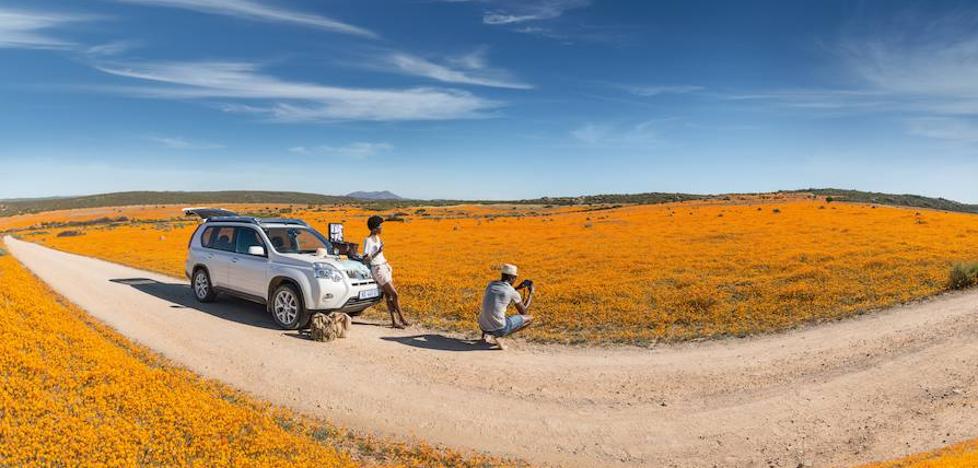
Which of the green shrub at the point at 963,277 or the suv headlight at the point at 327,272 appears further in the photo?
the green shrub at the point at 963,277

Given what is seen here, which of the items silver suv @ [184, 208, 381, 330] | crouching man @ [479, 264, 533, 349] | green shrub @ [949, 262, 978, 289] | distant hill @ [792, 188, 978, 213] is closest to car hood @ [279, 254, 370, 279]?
silver suv @ [184, 208, 381, 330]

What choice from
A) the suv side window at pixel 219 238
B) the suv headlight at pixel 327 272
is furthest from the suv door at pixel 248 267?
the suv headlight at pixel 327 272

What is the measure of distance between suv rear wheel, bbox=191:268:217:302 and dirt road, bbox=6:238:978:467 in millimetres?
1671

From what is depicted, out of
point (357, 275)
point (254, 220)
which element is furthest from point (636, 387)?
point (254, 220)

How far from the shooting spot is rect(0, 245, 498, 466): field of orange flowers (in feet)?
18.0

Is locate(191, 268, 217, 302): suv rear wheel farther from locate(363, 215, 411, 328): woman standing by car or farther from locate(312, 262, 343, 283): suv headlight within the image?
locate(363, 215, 411, 328): woman standing by car

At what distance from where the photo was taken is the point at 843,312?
12.5 m

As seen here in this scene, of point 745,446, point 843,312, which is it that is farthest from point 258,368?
point 843,312

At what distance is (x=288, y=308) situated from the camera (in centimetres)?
1148

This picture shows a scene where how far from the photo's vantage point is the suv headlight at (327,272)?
1115 cm

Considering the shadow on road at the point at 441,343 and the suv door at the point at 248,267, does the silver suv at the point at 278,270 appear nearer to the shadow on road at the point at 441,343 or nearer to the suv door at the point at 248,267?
the suv door at the point at 248,267

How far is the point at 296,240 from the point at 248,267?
132cm

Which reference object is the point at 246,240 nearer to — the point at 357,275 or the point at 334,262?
the point at 334,262

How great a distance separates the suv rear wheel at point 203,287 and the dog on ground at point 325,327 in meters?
4.97
